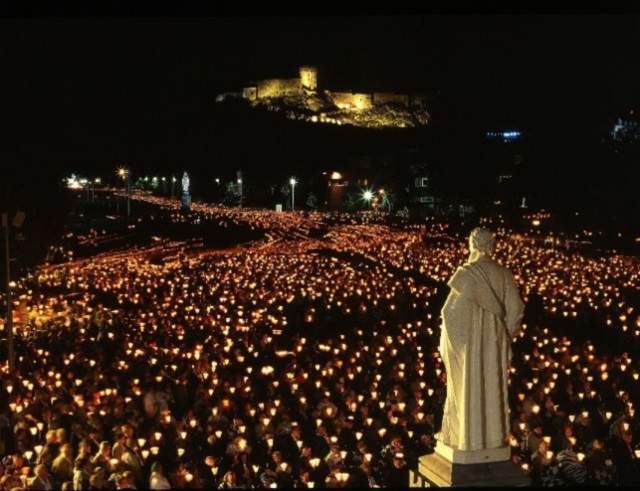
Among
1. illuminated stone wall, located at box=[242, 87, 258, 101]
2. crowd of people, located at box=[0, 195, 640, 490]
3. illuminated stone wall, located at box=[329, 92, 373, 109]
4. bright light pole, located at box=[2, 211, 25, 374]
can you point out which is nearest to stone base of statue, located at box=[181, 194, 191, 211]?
crowd of people, located at box=[0, 195, 640, 490]

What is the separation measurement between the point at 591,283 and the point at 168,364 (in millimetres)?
12102

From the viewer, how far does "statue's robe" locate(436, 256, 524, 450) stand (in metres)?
5.02

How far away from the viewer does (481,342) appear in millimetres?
5062

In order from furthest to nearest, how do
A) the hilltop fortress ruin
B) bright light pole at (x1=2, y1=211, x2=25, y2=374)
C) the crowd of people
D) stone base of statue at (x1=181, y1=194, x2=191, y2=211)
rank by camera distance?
1. the hilltop fortress ruin
2. stone base of statue at (x1=181, y1=194, x2=191, y2=211)
3. bright light pole at (x1=2, y1=211, x2=25, y2=374)
4. the crowd of people

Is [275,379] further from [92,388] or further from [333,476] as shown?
[333,476]

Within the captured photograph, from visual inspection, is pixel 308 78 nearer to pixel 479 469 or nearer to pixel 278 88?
pixel 278 88

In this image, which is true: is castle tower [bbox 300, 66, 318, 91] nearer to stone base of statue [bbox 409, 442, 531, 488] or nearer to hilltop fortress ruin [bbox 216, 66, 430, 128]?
hilltop fortress ruin [bbox 216, 66, 430, 128]

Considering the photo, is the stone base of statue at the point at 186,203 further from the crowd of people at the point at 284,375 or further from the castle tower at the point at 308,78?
the castle tower at the point at 308,78

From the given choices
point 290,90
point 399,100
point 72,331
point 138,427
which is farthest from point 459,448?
point 399,100

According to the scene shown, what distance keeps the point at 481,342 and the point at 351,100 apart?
134 meters

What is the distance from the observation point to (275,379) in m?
13.6

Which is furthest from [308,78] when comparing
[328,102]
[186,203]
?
[186,203]

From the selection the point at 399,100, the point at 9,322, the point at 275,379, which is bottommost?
the point at 275,379

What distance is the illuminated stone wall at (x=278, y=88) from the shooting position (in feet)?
423
